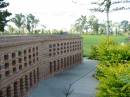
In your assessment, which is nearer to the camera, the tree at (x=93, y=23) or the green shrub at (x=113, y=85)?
the green shrub at (x=113, y=85)

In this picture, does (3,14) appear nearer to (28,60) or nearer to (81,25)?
(28,60)

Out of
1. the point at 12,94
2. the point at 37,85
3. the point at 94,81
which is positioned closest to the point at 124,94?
the point at 12,94

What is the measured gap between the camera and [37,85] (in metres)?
54.8

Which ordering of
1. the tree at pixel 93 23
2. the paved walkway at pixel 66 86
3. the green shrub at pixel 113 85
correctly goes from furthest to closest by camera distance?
the tree at pixel 93 23 < the paved walkway at pixel 66 86 < the green shrub at pixel 113 85

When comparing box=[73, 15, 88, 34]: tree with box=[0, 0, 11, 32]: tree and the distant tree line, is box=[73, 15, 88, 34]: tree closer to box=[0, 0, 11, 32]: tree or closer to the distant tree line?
the distant tree line

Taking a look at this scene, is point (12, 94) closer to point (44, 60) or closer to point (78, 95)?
point (78, 95)

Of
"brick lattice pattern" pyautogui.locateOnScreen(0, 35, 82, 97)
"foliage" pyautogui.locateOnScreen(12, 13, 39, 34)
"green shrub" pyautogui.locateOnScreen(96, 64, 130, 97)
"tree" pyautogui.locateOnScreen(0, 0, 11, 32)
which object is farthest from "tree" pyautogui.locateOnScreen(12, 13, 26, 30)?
"green shrub" pyautogui.locateOnScreen(96, 64, 130, 97)

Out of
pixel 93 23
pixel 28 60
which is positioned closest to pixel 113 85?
pixel 28 60

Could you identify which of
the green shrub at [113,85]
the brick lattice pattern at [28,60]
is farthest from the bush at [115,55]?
the green shrub at [113,85]

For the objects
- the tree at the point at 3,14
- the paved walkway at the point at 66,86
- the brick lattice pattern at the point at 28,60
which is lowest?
the paved walkway at the point at 66,86

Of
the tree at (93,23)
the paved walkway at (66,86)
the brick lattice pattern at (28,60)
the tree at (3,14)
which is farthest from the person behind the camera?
the tree at (93,23)

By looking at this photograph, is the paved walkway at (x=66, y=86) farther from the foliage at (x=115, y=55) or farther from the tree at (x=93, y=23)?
the tree at (x=93, y=23)

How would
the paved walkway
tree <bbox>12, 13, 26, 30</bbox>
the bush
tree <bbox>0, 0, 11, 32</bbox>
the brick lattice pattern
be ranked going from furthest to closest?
tree <bbox>12, 13, 26, 30</bbox>
tree <bbox>0, 0, 11, 32</bbox>
the paved walkway
the bush
the brick lattice pattern

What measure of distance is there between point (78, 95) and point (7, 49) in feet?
42.7
